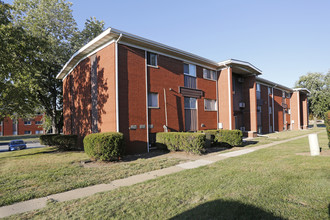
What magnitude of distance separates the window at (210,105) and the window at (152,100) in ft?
20.0

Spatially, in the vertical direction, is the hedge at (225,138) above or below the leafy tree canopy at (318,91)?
below

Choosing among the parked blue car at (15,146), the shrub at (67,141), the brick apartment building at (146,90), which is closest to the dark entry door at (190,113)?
the brick apartment building at (146,90)

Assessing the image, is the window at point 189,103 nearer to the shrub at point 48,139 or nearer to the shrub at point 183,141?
the shrub at point 183,141

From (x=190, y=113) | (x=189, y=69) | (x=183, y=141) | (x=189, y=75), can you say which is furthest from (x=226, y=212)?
(x=189, y=69)

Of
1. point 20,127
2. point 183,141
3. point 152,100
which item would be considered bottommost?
point 20,127

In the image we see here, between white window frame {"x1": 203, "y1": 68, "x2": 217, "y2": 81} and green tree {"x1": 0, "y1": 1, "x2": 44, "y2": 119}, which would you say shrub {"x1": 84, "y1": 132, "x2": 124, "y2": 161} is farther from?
white window frame {"x1": 203, "y1": 68, "x2": 217, "y2": 81}

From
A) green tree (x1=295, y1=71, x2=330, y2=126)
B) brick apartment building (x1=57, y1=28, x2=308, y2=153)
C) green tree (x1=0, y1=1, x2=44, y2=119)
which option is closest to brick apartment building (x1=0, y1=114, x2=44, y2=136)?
brick apartment building (x1=57, y1=28, x2=308, y2=153)

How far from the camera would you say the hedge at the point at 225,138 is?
13930 mm

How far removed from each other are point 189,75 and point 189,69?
0.56 meters

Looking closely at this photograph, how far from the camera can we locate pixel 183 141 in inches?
446

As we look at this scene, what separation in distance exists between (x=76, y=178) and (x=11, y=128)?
212 feet

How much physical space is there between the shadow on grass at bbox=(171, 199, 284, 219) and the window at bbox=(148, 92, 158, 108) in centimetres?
995

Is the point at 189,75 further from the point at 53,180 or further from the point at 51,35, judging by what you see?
the point at 51,35

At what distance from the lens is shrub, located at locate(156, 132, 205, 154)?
1079 centimetres
